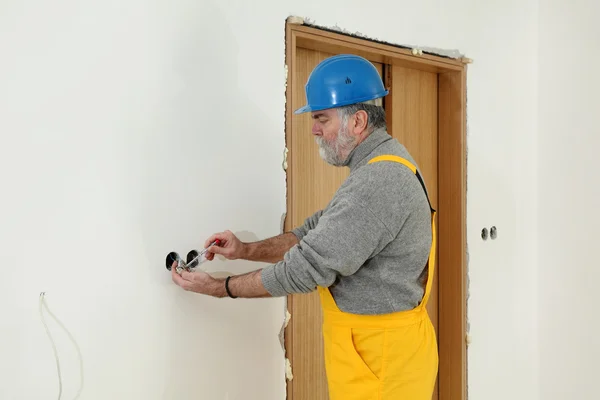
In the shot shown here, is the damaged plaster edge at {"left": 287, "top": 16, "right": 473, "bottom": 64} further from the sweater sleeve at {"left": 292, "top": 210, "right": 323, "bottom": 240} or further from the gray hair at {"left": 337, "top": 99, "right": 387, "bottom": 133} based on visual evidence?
the sweater sleeve at {"left": 292, "top": 210, "right": 323, "bottom": 240}

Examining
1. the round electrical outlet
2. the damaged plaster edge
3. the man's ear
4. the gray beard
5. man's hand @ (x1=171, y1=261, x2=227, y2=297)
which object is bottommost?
man's hand @ (x1=171, y1=261, x2=227, y2=297)

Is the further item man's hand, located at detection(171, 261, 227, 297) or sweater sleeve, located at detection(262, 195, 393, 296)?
man's hand, located at detection(171, 261, 227, 297)

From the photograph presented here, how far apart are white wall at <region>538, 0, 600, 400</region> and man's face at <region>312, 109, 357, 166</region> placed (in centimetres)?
165

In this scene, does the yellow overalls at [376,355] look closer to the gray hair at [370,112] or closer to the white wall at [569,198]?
the gray hair at [370,112]

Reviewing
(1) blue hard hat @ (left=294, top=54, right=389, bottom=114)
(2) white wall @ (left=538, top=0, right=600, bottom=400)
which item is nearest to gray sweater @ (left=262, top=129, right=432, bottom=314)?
(1) blue hard hat @ (left=294, top=54, right=389, bottom=114)

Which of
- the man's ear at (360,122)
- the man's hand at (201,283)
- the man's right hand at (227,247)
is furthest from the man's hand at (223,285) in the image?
the man's ear at (360,122)

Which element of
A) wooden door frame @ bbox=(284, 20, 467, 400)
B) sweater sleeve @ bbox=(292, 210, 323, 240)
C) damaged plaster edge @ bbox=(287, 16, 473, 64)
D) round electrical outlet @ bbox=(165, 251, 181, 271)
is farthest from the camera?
wooden door frame @ bbox=(284, 20, 467, 400)

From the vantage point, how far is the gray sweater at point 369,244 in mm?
1518

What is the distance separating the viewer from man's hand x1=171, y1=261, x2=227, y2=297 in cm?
162

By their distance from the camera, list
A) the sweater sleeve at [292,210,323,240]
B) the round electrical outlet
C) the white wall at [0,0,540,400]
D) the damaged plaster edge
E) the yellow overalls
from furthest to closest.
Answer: the damaged plaster edge → the sweater sleeve at [292,210,323,240] → the round electrical outlet → the yellow overalls → the white wall at [0,0,540,400]

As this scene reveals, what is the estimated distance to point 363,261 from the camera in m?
1.54

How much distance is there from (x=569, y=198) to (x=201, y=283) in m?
2.03

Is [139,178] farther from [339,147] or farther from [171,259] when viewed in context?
[339,147]

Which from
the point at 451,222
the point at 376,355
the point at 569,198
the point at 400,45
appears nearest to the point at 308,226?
the point at 376,355
